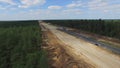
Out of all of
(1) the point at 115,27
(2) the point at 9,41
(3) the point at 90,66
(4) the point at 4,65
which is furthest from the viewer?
(1) the point at 115,27

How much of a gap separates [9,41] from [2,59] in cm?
435

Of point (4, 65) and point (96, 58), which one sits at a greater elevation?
point (96, 58)

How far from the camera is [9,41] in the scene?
77.8ft

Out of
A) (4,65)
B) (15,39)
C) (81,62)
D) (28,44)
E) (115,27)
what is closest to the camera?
(81,62)

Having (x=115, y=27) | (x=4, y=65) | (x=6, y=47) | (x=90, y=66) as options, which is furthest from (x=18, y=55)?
(x=115, y=27)

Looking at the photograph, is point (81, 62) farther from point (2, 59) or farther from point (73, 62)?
point (2, 59)

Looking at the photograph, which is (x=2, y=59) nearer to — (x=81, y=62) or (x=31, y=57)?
(x=31, y=57)

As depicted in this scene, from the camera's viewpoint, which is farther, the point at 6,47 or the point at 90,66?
the point at 6,47

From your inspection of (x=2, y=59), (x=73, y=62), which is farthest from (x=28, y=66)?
(x=2, y=59)

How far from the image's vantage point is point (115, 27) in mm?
35156

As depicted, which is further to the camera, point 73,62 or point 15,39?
point 15,39

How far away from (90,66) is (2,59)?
990 centimetres

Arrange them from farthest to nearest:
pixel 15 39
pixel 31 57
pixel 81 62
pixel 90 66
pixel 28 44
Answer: pixel 15 39 → pixel 28 44 → pixel 31 57 → pixel 81 62 → pixel 90 66

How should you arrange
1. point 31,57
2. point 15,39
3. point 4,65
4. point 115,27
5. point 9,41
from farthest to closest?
point 115,27
point 15,39
point 9,41
point 4,65
point 31,57
